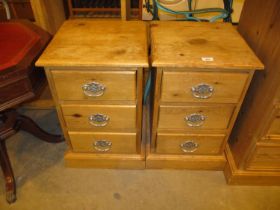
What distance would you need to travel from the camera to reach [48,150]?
4.57ft

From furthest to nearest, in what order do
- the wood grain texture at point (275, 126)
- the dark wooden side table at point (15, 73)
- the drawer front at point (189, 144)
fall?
the drawer front at point (189, 144), the wood grain texture at point (275, 126), the dark wooden side table at point (15, 73)

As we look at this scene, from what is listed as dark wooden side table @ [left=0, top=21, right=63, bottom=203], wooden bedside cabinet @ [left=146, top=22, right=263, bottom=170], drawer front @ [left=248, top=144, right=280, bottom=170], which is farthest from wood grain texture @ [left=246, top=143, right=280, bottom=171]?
dark wooden side table @ [left=0, top=21, right=63, bottom=203]

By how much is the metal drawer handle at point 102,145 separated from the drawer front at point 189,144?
26 cm

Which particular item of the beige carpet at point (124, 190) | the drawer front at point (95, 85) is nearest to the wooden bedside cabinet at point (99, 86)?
the drawer front at point (95, 85)

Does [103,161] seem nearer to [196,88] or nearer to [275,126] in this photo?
[196,88]

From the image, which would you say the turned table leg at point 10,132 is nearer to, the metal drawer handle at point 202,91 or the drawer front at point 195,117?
the drawer front at point 195,117

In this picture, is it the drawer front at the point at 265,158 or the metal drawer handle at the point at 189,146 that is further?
the metal drawer handle at the point at 189,146

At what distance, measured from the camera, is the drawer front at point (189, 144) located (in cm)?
112

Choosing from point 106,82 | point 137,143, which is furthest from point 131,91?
point 137,143

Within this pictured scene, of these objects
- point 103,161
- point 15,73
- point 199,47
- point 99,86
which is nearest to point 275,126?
point 199,47

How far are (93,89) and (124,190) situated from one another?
60 centimetres

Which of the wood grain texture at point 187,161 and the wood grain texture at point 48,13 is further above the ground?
the wood grain texture at point 48,13

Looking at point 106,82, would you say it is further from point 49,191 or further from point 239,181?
point 239,181

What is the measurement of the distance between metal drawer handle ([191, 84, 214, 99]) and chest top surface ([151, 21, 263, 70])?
104mm
